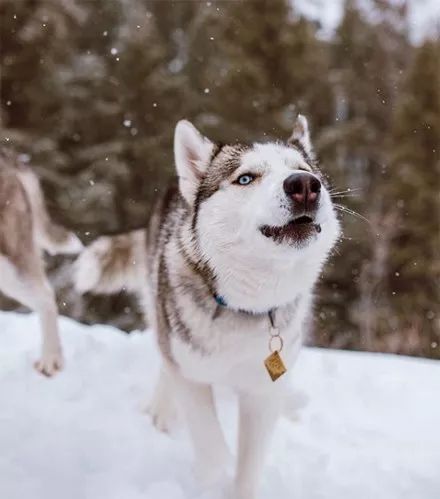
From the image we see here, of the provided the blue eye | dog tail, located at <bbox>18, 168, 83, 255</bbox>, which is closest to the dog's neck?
the blue eye

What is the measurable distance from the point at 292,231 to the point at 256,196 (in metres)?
0.09

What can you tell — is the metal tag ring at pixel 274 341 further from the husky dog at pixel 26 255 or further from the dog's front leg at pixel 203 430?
the husky dog at pixel 26 255

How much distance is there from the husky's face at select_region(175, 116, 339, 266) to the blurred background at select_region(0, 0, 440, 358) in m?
1.94

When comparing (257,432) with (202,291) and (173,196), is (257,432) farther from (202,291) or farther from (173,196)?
(173,196)

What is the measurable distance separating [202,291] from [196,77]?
10.0 feet

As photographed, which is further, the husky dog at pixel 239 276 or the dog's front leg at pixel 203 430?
the dog's front leg at pixel 203 430

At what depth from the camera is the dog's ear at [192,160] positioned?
121 centimetres

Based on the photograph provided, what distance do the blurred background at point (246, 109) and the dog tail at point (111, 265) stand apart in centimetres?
123

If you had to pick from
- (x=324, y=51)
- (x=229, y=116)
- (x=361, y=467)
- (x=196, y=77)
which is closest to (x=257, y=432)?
(x=361, y=467)

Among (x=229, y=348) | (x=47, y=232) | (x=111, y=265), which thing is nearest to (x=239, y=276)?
(x=229, y=348)

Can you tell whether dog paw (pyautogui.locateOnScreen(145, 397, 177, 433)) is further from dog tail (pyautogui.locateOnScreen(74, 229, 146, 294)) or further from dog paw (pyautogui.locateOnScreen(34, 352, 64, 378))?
dog tail (pyautogui.locateOnScreen(74, 229, 146, 294))

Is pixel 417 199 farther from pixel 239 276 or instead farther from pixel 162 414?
pixel 239 276

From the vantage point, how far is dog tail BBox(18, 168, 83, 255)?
187 centimetres


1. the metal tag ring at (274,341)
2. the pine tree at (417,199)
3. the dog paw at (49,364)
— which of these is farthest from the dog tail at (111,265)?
the pine tree at (417,199)
